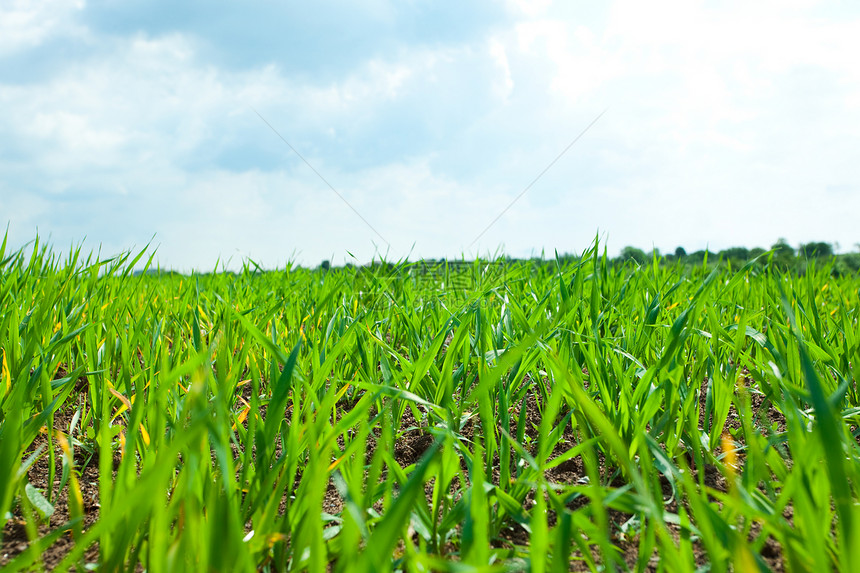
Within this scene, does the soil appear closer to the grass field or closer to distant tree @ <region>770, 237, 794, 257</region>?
the grass field

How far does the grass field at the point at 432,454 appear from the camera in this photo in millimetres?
562

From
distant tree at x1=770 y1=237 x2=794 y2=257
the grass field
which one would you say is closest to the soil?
the grass field

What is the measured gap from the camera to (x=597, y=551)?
79 centimetres

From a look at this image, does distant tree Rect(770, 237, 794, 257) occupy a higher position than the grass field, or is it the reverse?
distant tree Rect(770, 237, 794, 257)

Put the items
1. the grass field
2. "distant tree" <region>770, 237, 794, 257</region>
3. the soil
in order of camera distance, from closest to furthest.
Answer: the grass field → the soil → "distant tree" <region>770, 237, 794, 257</region>

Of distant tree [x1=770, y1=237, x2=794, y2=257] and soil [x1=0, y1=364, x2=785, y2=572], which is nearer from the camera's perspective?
soil [x1=0, y1=364, x2=785, y2=572]

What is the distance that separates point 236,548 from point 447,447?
1.04ft

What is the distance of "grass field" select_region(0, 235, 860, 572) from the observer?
1.84 ft

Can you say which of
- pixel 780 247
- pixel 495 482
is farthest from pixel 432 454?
pixel 780 247

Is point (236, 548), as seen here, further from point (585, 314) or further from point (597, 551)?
point (585, 314)

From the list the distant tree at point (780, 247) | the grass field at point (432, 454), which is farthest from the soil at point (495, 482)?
the distant tree at point (780, 247)

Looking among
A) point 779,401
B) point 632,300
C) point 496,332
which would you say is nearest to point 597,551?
point 779,401

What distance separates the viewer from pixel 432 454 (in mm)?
533

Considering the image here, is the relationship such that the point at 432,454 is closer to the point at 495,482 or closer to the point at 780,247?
the point at 495,482
